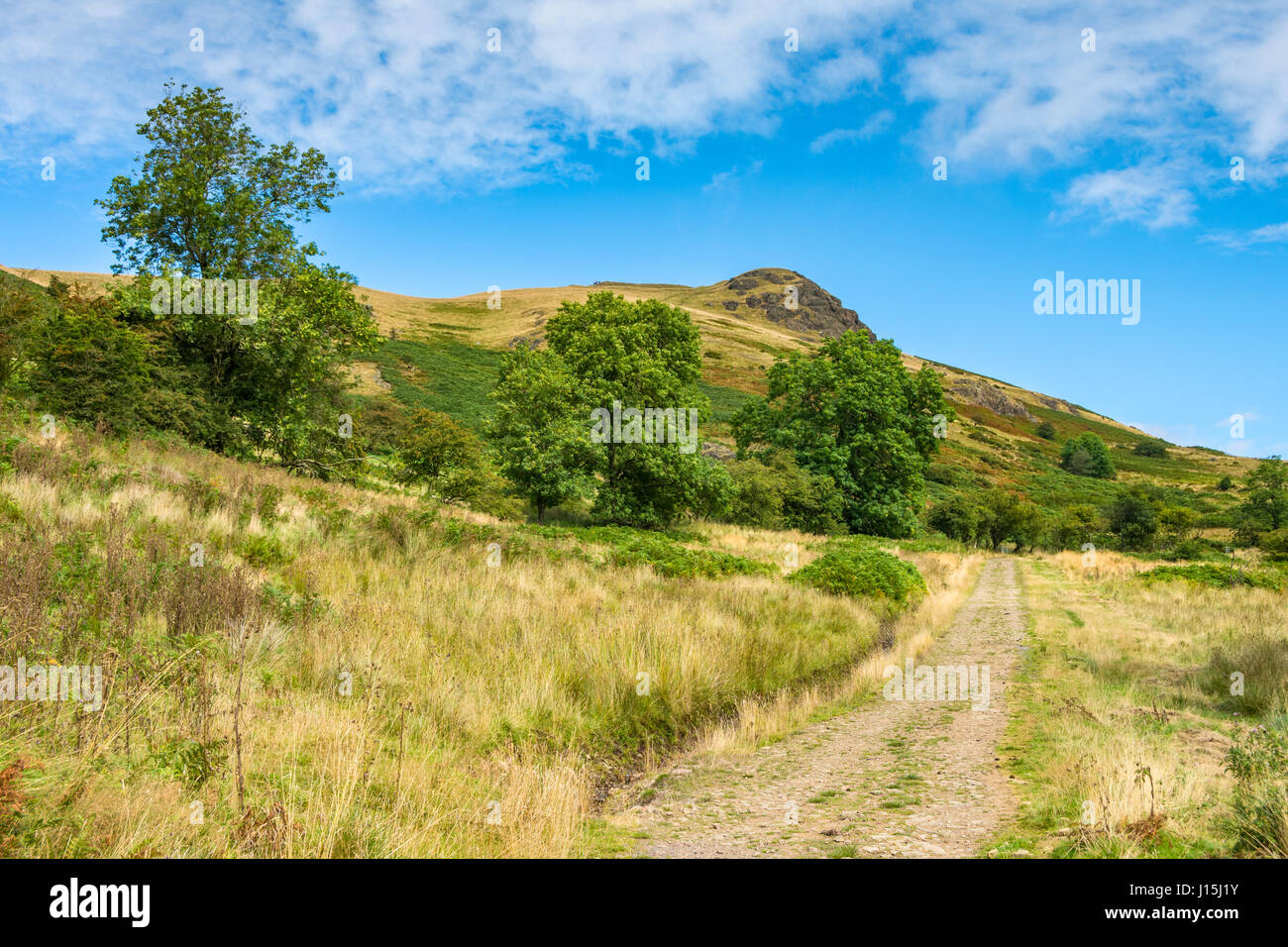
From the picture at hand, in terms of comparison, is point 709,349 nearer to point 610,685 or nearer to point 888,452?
point 888,452

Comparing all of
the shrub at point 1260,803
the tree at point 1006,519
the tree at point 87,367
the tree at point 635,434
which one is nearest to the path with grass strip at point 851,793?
the shrub at point 1260,803

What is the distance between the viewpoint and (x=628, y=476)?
30109 mm

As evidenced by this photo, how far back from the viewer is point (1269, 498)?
52.3 meters

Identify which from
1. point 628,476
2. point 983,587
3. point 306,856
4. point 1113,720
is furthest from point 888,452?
point 306,856

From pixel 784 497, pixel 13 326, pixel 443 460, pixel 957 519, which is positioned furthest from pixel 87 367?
pixel 957 519

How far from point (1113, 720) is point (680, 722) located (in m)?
4.87

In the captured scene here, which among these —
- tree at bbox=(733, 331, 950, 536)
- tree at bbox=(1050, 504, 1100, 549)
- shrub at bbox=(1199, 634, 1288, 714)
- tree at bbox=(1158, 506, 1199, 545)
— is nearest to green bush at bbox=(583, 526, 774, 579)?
shrub at bbox=(1199, 634, 1288, 714)

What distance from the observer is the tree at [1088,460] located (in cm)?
10888

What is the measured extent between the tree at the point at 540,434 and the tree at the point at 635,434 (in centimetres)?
58

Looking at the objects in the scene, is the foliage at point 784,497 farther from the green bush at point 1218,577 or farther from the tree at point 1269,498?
the tree at point 1269,498

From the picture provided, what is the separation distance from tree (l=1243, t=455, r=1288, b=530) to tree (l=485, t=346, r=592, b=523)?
5310 centimetres

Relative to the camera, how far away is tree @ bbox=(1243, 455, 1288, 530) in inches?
2000

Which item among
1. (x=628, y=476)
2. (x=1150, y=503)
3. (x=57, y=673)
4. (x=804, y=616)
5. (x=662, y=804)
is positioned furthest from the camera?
(x=1150, y=503)

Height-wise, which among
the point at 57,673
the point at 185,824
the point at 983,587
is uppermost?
the point at 57,673
